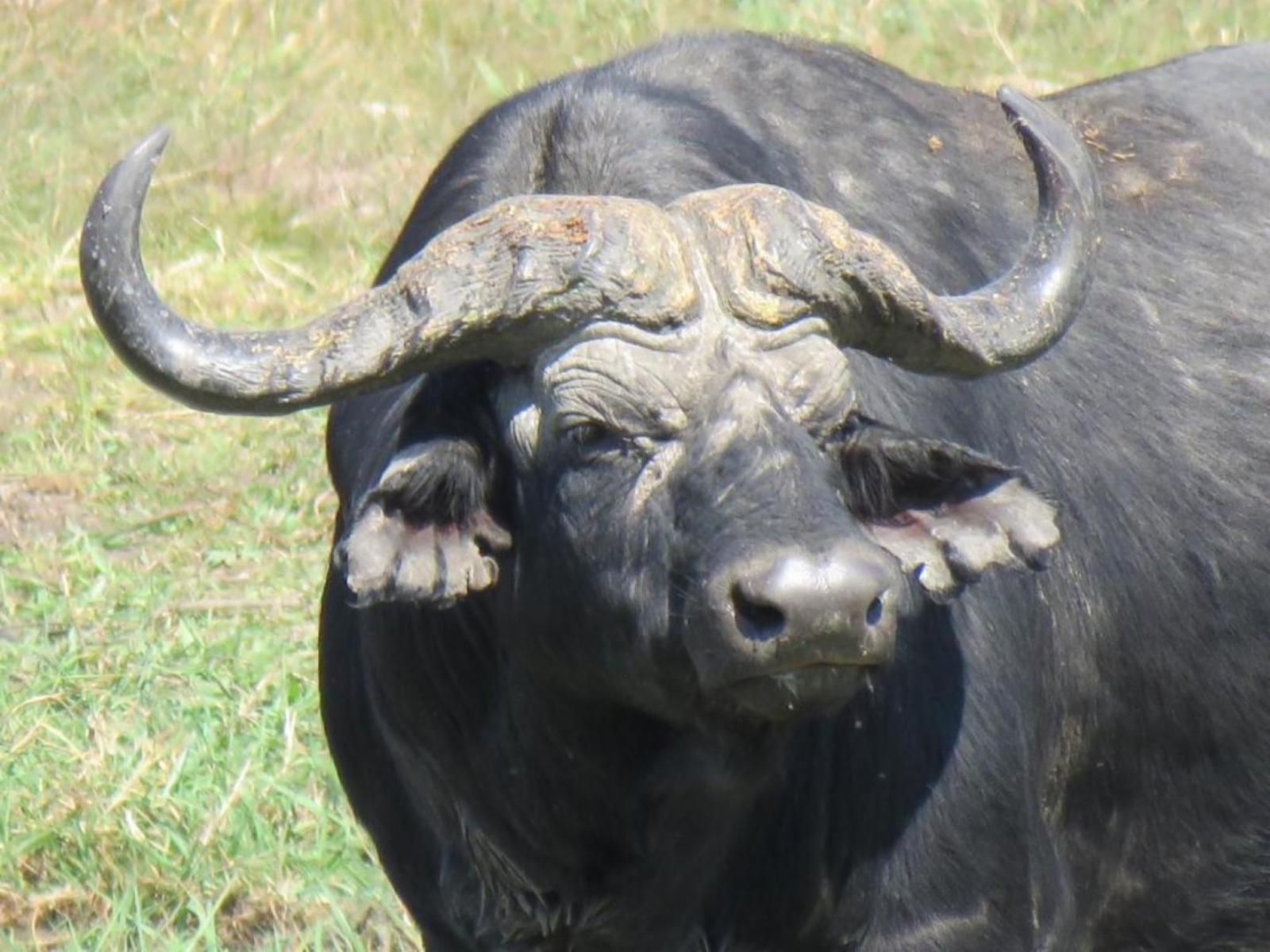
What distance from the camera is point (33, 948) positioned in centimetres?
529

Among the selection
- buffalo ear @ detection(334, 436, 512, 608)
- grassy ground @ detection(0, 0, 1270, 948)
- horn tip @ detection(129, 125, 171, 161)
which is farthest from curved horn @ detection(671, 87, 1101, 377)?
grassy ground @ detection(0, 0, 1270, 948)

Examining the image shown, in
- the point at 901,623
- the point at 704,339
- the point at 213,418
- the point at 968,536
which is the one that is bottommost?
the point at 213,418

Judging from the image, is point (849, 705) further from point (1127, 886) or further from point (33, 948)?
point (33, 948)

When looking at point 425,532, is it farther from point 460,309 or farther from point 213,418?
point 213,418

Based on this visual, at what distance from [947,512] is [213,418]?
4.94m

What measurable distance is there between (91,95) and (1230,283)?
723 cm

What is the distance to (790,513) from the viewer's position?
135 inches

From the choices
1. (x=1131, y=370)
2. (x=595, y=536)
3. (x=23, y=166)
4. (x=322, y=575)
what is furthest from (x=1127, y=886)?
(x=23, y=166)

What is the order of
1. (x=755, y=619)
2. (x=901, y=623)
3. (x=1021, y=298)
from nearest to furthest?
(x=755, y=619)
(x=1021, y=298)
(x=901, y=623)

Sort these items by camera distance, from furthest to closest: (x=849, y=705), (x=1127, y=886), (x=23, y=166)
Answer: (x=23, y=166)
(x=1127, y=886)
(x=849, y=705)

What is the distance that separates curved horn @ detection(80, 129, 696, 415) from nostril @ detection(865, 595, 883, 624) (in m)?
0.60

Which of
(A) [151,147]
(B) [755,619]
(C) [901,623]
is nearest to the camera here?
(B) [755,619]

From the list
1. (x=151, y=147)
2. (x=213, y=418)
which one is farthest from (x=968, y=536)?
(x=213, y=418)

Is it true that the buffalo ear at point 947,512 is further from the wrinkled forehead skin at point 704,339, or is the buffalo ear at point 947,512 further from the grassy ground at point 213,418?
the grassy ground at point 213,418
